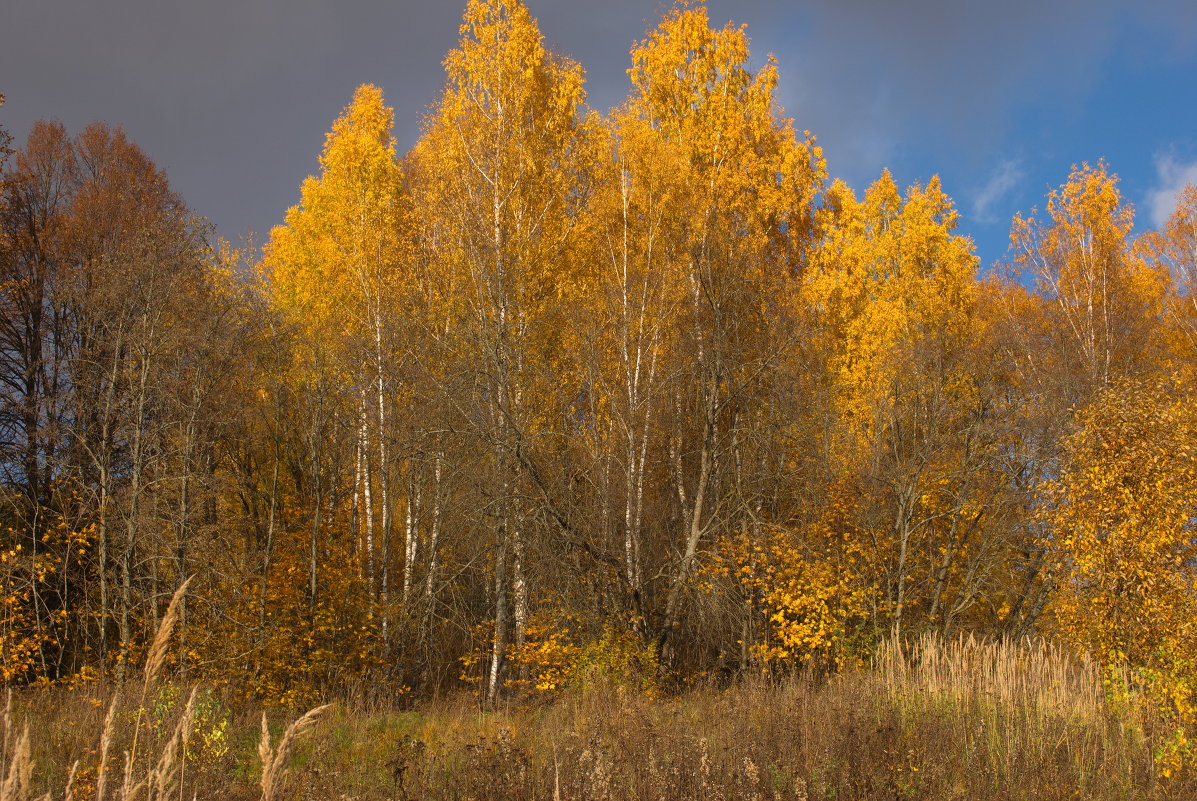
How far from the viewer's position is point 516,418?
11.8 meters

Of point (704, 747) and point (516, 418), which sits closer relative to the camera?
point (704, 747)

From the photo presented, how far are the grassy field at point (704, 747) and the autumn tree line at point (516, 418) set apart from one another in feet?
5.32

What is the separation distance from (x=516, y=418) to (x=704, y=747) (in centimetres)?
718

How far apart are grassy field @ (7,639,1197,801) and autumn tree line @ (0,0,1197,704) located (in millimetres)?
1622

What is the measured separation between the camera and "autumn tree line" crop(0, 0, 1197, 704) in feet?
40.1

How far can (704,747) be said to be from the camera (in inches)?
204

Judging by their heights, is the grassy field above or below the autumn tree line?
below

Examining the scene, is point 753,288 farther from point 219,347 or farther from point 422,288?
point 219,347

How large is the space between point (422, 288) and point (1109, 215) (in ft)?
60.3

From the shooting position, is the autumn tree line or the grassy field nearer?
the grassy field

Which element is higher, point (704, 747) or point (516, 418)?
point (516, 418)

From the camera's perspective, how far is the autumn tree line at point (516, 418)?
1222cm

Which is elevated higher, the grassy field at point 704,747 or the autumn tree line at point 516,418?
the autumn tree line at point 516,418

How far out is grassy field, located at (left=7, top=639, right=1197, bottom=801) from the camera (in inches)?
214
